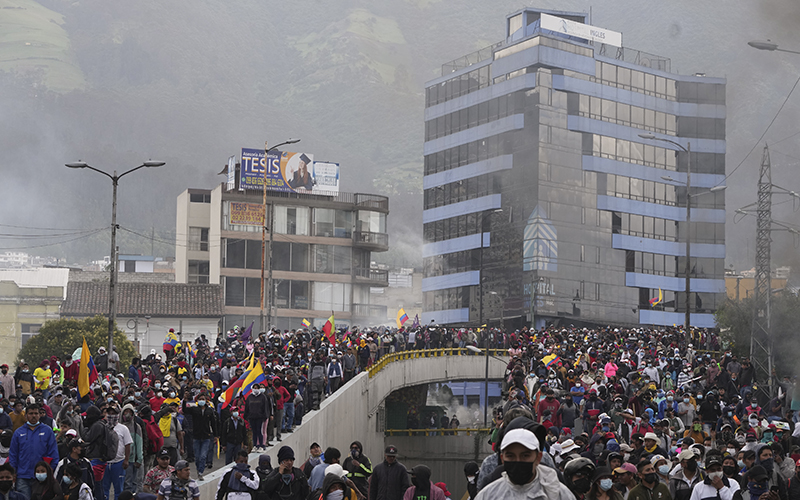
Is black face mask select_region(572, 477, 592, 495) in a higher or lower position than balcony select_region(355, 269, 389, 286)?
lower

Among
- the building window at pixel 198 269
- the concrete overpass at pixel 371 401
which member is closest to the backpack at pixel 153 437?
the concrete overpass at pixel 371 401

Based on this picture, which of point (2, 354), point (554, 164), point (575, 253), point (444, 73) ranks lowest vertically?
point (2, 354)

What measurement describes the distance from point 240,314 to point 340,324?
9.32 metres

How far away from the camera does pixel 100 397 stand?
1956 centimetres

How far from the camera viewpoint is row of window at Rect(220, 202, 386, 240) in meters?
82.2

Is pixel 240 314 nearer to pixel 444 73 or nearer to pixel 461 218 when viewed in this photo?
pixel 461 218

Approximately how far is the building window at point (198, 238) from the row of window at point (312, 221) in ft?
20.3

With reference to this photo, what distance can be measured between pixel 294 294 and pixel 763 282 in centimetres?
5180

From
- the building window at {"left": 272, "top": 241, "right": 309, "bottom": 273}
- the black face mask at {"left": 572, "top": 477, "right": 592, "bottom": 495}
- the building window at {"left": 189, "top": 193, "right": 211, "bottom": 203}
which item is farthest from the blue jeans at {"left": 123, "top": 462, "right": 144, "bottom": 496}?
the building window at {"left": 189, "top": 193, "right": 211, "bottom": 203}

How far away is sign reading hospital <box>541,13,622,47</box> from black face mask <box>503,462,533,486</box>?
87032 mm

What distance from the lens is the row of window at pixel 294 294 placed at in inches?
3243

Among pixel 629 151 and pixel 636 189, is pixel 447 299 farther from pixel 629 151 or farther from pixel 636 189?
pixel 629 151

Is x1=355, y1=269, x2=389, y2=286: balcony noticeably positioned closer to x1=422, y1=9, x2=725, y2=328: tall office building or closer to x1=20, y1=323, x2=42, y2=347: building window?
x1=422, y1=9, x2=725, y2=328: tall office building

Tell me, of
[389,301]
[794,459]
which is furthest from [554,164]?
[389,301]
